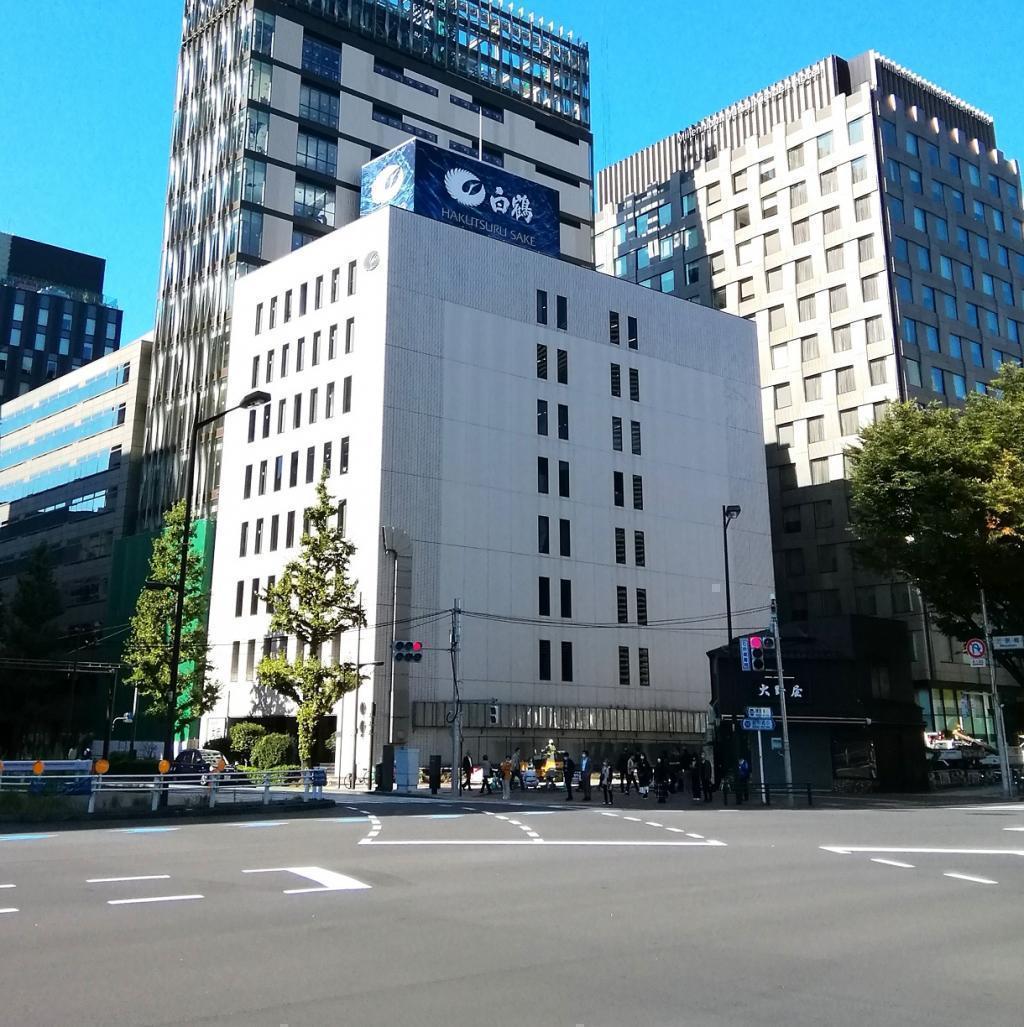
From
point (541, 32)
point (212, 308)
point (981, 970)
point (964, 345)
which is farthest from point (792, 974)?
point (541, 32)

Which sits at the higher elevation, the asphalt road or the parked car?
the parked car

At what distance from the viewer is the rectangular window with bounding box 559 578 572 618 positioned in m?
60.5

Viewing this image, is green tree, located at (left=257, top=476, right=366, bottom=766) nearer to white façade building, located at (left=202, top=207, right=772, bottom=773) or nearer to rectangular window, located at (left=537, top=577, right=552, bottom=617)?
white façade building, located at (left=202, top=207, right=772, bottom=773)

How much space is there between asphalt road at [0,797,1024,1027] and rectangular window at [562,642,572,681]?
41.5 meters

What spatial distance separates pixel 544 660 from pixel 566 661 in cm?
160

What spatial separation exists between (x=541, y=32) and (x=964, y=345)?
52.3 metres

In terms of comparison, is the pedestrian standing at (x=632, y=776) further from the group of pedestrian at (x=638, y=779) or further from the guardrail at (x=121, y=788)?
the guardrail at (x=121, y=788)

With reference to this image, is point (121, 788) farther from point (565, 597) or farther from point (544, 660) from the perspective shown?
point (565, 597)

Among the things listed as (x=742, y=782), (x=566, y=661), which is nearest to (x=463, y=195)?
(x=566, y=661)

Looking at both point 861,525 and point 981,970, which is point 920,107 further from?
point 981,970

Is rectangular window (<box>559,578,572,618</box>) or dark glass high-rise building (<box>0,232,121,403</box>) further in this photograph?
dark glass high-rise building (<box>0,232,121,403</box>)

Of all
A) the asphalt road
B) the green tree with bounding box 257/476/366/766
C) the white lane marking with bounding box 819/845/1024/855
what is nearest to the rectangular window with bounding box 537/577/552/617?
the green tree with bounding box 257/476/366/766

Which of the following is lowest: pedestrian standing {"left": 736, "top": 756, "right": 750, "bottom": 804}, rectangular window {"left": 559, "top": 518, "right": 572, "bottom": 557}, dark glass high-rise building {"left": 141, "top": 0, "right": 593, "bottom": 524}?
pedestrian standing {"left": 736, "top": 756, "right": 750, "bottom": 804}

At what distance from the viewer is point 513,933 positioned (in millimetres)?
9312
